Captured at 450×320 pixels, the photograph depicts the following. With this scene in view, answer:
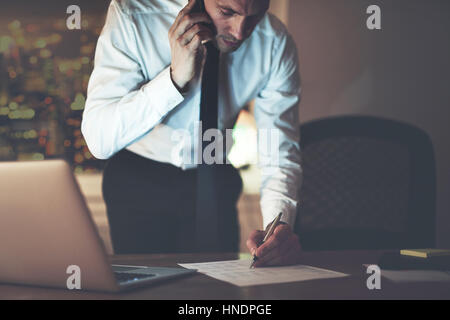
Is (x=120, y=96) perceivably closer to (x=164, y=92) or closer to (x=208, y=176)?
(x=164, y=92)

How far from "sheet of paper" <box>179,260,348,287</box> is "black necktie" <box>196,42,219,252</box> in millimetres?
547

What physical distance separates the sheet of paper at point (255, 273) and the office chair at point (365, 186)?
82cm

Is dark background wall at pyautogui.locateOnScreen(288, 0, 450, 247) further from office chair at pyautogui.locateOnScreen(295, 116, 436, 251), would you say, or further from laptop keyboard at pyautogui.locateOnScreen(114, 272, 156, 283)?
laptop keyboard at pyautogui.locateOnScreen(114, 272, 156, 283)

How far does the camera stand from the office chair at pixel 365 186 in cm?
182

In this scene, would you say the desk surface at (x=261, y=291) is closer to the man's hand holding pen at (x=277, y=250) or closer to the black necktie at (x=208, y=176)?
the man's hand holding pen at (x=277, y=250)

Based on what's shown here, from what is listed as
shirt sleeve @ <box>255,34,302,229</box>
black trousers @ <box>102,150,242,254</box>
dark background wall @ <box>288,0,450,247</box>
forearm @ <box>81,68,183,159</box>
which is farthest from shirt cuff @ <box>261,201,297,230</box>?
dark background wall @ <box>288,0,450,247</box>

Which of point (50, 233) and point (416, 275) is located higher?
point (50, 233)

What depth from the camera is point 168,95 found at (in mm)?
1427

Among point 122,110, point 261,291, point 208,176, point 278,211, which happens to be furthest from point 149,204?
point 261,291

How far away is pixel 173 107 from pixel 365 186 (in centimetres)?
93

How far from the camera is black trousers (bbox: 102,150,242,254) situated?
1.68m

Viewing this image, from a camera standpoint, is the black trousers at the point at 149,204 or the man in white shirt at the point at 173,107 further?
the black trousers at the point at 149,204

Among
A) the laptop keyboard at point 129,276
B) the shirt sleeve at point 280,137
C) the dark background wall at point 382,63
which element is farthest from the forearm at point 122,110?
the dark background wall at point 382,63
